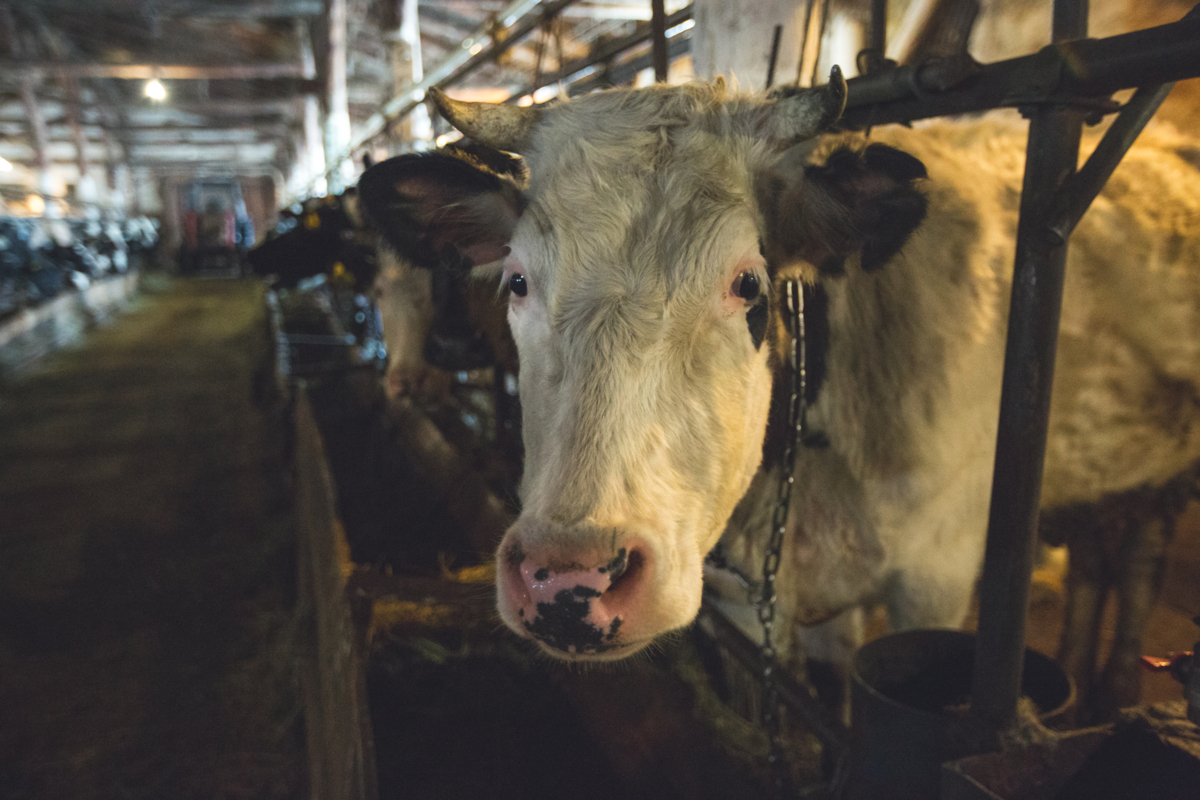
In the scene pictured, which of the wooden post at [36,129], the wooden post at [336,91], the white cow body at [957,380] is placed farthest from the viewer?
the wooden post at [36,129]

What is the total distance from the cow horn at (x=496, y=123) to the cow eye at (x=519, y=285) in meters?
0.35

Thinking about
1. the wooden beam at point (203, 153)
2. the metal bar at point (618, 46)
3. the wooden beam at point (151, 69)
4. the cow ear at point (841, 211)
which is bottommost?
the cow ear at point (841, 211)

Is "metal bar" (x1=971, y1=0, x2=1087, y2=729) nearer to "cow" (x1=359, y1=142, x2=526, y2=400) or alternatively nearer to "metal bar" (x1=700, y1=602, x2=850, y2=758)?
"metal bar" (x1=700, y1=602, x2=850, y2=758)

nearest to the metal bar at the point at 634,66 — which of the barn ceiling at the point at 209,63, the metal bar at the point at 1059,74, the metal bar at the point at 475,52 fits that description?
the metal bar at the point at 475,52

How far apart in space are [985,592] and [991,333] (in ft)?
3.14

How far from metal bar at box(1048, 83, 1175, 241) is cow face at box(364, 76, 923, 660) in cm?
30

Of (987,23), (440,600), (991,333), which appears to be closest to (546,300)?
(440,600)

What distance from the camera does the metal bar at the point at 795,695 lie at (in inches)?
70.0

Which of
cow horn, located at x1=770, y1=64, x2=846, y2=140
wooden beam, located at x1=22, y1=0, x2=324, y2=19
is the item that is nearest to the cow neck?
cow horn, located at x1=770, y1=64, x2=846, y2=140

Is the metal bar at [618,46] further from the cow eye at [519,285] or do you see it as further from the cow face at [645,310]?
the cow eye at [519,285]

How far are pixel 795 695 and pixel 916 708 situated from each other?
37cm

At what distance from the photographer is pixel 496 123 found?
5.33 feet

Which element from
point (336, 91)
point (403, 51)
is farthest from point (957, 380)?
point (336, 91)

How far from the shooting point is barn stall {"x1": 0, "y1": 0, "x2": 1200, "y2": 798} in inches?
51.2
